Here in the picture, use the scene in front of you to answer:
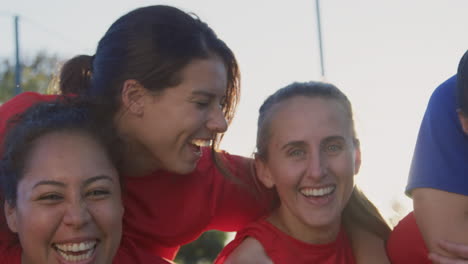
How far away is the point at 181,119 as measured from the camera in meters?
2.60

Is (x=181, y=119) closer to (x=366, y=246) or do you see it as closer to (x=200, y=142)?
(x=200, y=142)

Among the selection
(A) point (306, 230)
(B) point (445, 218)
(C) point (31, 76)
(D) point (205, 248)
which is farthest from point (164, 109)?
(C) point (31, 76)

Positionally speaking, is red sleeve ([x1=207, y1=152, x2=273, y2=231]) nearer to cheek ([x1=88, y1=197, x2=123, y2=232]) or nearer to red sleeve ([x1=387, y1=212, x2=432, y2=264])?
red sleeve ([x1=387, y1=212, x2=432, y2=264])

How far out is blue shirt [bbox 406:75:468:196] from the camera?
8.09 feet

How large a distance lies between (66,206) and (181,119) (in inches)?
25.5

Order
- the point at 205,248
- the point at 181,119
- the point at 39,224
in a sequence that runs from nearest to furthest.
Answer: the point at 39,224, the point at 181,119, the point at 205,248

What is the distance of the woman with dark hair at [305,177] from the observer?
2.66 meters

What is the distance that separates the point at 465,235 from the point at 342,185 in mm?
501

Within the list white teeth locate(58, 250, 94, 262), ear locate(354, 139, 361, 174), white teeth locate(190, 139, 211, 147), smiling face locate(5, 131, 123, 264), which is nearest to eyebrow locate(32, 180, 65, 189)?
smiling face locate(5, 131, 123, 264)

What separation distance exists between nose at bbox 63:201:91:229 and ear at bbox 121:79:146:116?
0.63 meters

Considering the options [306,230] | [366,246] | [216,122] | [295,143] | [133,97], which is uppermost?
[133,97]

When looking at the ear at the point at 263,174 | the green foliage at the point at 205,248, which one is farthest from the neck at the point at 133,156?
the green foliage at the point at 205,248

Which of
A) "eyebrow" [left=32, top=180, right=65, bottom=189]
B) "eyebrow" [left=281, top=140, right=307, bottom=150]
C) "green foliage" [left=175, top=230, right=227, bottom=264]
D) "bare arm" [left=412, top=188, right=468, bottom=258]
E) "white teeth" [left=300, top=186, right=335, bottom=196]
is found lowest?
"green foliage" [left=175, top=230, right=227, bottom=264]

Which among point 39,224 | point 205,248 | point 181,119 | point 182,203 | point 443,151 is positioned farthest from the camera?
point 205,248
